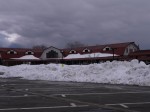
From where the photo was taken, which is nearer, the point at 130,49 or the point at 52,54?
the point at 130,49

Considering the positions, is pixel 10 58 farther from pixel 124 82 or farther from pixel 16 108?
pixel 16 108

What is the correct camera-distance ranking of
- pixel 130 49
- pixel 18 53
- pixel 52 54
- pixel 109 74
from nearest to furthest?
1. pixel 109 74
2. pixel 130 49
3. pixel 18 53
4. pixel 52 54

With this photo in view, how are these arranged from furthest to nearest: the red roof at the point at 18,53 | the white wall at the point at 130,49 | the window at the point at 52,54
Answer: the window at the point at 52,54, the red roof at the point at 18,53, the white wall at the point at 130,49

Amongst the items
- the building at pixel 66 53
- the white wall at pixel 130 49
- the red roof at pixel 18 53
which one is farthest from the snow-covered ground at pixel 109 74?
the red roof at pixel 18 53

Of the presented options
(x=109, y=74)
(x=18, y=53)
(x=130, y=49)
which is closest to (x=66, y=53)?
(x=18, y=53)

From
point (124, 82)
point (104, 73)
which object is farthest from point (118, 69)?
point (124, 82)

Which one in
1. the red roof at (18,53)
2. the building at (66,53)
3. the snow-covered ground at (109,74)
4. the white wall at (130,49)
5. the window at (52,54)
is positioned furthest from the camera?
the window at (52,54)

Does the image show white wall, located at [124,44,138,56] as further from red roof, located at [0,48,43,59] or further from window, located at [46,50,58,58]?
red roof, located at [0,48,43,59]

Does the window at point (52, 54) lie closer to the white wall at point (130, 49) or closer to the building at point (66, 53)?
the building at point (66, 53)

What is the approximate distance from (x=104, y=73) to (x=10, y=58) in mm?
65113

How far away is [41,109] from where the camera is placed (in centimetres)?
1284

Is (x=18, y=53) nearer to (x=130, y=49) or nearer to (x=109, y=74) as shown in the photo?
(x=130, y=49)

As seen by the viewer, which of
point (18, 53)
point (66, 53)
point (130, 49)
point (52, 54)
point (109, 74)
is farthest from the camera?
point (52, 54)

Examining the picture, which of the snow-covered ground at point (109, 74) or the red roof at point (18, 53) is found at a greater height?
the red roof at point (18, 53)
